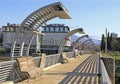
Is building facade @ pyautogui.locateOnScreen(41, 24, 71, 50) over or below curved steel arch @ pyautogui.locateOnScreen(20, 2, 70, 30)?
over

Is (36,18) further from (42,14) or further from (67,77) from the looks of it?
(67,77)

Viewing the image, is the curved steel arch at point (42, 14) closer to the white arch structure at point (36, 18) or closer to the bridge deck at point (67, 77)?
the white arch structure at point (36, 18)

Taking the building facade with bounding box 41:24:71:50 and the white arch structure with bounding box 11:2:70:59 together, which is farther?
the building facade with bounding box 41:24:71:50

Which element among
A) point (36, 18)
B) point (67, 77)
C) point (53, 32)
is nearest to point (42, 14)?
point (36, 18)

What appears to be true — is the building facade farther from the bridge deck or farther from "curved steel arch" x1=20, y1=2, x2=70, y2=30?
the bridge deck

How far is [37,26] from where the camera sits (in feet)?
66.7

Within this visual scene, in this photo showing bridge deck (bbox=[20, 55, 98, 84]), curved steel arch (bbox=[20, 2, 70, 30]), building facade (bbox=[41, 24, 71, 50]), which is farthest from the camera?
building facade (bbox=[41, 24, 71, 50])

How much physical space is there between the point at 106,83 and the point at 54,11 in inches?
579

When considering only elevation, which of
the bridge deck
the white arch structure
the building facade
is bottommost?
the bridge deck

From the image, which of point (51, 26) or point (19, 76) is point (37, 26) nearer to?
point (19, 76)

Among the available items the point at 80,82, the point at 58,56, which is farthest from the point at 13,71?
the point at 58,56

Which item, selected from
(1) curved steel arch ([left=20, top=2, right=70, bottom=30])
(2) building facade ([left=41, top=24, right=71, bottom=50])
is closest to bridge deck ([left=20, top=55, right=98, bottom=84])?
(1) curved steel arch ([left=20, top=2, right=70, bottom=30])

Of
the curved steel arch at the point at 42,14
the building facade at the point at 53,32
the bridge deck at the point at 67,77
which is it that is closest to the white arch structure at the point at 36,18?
the curved steel arch at the point at 42,14

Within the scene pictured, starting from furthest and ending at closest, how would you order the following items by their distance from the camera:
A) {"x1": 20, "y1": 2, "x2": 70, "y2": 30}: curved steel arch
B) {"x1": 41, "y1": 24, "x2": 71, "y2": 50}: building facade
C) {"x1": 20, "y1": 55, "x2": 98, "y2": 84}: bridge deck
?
{"x1": 41, "y1": 24, "x2": 71, "y2": 50}: building facade
{"x1": 20, "y1": 2, "x2": 70, "y2": 30}: curved steel arch
{"x1": 20, "y1": 55, "x2": 98, "y2": 84}: bridge deck
